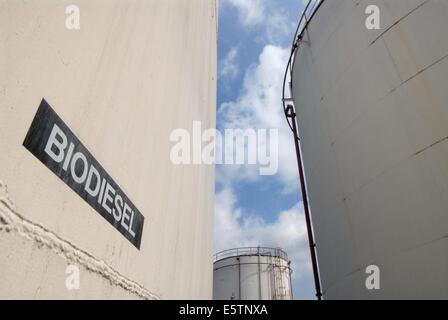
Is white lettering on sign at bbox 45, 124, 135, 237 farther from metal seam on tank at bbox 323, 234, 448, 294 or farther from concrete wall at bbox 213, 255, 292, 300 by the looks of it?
concrete wall at bbox 213, 255, 292, 300

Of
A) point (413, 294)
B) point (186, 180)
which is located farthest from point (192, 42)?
point (413, 294)

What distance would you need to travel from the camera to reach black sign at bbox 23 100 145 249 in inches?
37.3

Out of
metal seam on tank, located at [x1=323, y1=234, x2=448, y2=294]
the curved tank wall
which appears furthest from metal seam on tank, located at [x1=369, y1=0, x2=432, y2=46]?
metal seam on tank, located at [x1=323, y1=234, x2=448, y2=294]

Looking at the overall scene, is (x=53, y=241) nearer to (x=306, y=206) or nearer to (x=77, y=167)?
(x=77, y=167)

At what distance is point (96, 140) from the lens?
1.29 meters

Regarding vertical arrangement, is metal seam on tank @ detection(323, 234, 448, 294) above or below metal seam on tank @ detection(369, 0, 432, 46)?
below

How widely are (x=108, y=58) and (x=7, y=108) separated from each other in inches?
28.7

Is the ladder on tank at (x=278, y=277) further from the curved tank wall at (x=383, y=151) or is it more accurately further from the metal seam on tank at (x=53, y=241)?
the metal seam on tank at (x=53, y=241)

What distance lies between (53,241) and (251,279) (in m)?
16.4

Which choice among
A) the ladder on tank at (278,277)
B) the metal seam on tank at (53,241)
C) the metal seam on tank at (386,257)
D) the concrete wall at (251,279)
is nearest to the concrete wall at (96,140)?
→ the metal seam on tank at (53,241)

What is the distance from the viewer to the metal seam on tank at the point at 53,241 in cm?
80

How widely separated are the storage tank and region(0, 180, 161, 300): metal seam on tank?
15.4 metres

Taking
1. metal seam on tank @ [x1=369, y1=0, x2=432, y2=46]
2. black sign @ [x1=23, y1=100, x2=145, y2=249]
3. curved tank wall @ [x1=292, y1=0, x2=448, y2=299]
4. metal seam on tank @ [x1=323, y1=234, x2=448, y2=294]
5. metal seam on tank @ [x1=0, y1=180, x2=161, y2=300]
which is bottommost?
metal seam on tank @ [x1=0, y1=180, x2=161, y2=300]

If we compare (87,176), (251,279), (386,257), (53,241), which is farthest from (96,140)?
(251,279)
